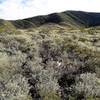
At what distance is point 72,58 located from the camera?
13.8m

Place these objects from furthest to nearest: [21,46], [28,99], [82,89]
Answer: [21,46]
[82,89]
[28,99]

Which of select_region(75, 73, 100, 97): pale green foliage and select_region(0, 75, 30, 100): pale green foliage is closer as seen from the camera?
select_region(0, 75, 30, 100): pale green foliage

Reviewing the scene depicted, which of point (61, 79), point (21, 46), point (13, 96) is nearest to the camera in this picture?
point (13, 96)

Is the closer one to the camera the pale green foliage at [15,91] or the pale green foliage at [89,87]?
the pale green foliage at [15,91]

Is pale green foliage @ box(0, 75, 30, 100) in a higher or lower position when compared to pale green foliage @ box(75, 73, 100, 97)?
higher

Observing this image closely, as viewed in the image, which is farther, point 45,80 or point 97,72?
point 97,72

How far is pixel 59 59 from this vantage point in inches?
529

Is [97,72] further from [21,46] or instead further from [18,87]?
[21,46]

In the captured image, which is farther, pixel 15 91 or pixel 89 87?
pixel 89 87

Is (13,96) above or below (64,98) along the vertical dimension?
above

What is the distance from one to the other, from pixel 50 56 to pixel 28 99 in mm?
6648

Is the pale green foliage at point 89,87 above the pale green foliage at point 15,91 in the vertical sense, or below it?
below

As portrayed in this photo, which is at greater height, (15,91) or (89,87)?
(15,91)

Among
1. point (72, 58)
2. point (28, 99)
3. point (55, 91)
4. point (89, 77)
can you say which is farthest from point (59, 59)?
point (28, 99)
